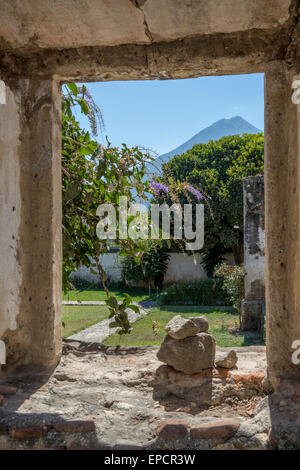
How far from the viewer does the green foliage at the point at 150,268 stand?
12.0 meters

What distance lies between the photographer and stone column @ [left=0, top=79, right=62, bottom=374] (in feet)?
6.36

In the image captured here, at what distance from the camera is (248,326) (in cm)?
682

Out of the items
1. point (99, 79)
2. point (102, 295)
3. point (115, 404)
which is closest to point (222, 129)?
point (102, 295)

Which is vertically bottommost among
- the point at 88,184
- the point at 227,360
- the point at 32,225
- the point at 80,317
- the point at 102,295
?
the point at 102,295

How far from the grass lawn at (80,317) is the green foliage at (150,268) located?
8.87ft

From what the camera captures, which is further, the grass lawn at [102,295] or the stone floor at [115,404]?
the grass lawn at [102,295]

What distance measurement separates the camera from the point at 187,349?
2.06 m

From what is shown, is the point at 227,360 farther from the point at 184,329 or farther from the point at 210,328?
the point at 210,328

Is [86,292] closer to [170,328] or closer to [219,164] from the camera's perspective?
[219,164]

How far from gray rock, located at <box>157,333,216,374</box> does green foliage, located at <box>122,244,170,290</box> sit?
9.45m

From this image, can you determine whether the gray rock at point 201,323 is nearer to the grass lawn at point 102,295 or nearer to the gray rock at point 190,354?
the gray rock at point 190,354

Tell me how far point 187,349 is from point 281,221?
82cm

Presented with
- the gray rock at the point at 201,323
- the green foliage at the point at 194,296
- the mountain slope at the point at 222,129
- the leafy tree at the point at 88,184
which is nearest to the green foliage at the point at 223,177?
the green foliage at the point at 194,296

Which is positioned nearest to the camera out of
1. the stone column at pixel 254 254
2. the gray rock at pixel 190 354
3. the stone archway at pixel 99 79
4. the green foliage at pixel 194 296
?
the stone archway at pixel 99 79
